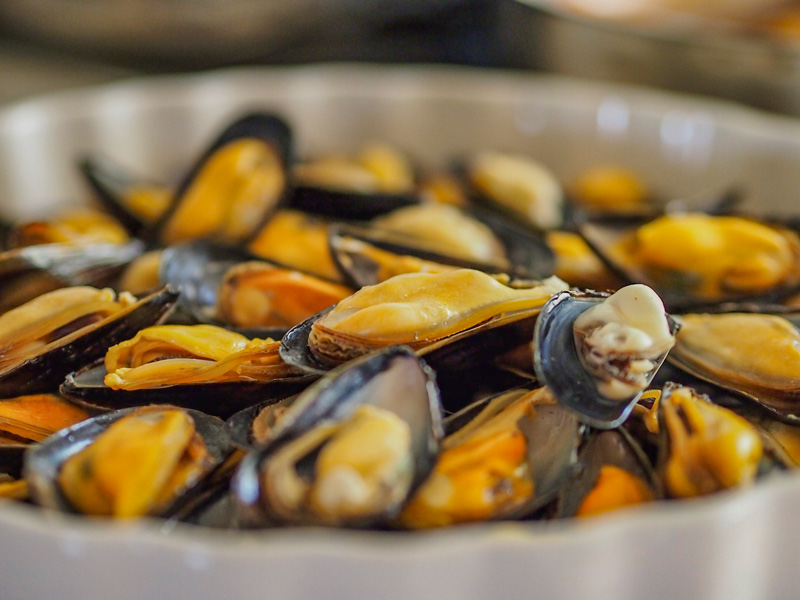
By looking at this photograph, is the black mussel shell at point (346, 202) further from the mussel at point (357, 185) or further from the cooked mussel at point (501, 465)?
the cooked mussel at point (501, 465)

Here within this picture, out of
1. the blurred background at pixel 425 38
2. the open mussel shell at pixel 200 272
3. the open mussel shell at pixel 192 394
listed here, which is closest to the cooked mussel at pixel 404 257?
the open mussel shell at pixel 200 272

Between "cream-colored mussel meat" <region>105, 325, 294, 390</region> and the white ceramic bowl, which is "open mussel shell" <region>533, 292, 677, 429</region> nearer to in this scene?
the white ceramic bowl

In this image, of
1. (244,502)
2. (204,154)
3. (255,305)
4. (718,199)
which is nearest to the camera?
(244,502)

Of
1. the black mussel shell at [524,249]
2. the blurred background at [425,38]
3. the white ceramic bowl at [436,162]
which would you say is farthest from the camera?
the blurred background at [425,38]

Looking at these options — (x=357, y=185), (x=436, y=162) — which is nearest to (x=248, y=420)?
(x=357, y=185)

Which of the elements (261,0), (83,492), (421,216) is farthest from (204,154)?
(261,0)

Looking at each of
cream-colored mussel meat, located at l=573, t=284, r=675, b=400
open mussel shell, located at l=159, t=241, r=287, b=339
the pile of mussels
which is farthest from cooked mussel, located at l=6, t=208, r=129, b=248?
cream-colored mussel meat, located at l=573, t=284, r=675, b=400

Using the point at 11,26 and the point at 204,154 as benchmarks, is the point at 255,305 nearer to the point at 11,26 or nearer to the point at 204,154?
the point at 204,154
